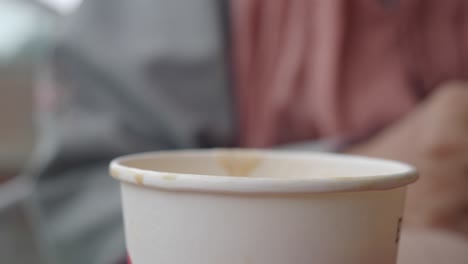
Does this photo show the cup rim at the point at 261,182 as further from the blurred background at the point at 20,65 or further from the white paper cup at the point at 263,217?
the blurred background at the point at 20,65

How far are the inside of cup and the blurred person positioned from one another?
0.89ft

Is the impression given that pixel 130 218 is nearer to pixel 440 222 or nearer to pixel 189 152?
pixel 189 152

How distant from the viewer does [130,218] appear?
0.31 m

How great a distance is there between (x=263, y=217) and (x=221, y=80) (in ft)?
1.67

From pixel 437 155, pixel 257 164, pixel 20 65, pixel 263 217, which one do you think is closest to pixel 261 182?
pixel 263 217

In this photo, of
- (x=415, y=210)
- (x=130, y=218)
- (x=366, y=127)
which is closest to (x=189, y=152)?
(x=130, y=218)

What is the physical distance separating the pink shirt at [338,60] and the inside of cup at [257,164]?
0.98 feet

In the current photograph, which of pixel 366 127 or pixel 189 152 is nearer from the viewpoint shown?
pixel 189 152

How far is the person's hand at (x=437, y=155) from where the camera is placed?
1.77ft

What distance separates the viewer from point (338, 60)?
73 centimetres

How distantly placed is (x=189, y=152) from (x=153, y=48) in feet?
1.23

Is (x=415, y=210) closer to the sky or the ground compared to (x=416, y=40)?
closer to the ground

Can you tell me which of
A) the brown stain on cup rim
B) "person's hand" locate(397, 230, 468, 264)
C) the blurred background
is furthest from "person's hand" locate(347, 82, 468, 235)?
the blurred background

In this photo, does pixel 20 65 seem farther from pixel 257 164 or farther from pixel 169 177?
pixel 169 177
